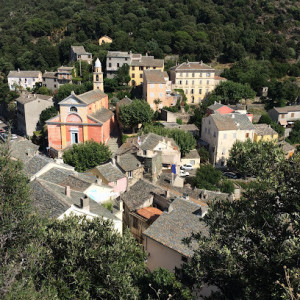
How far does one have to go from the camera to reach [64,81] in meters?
75.9

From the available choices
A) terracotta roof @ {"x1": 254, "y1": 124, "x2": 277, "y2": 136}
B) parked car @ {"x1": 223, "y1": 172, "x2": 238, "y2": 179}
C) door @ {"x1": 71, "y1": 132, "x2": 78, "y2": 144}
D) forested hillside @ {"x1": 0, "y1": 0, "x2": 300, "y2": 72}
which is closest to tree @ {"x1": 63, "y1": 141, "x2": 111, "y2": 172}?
door @ {"x1": 71, "y1": 132, "x2": 78, "y2": 144}

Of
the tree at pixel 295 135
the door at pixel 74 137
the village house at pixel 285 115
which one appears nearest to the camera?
the door at pixel 74 137

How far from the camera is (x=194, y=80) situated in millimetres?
68625

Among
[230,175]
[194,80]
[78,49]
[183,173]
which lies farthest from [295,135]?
[78,49]

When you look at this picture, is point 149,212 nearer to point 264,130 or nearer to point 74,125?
point 74,125

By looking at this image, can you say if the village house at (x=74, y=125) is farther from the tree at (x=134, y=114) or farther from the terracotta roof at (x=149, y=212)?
the terracotta roof at (x=149, y=212)

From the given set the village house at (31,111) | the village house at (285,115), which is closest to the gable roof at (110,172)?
the village house at (31,111)

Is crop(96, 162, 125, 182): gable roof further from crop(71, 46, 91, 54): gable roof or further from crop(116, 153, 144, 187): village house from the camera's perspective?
crop(71, 46, 91, 54): gable roof

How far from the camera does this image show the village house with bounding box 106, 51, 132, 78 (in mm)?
73875

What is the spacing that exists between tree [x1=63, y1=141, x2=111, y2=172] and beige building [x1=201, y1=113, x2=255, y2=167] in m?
16.6

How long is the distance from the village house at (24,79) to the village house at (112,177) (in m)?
53.6

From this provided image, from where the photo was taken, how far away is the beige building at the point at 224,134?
48750 millimetres

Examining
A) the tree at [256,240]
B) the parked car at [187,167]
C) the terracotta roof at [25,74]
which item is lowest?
the parked car at [187,167]

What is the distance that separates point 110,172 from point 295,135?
3895cm
